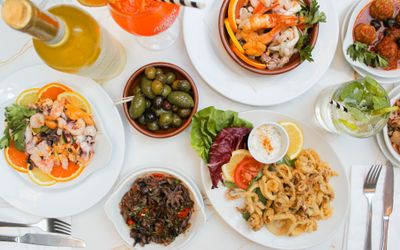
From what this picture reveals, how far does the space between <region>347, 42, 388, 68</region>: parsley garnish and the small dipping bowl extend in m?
0.38

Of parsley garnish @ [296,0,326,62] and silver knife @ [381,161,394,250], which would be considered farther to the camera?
silver knife @ [381,161,394,250]

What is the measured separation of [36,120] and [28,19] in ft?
1.63

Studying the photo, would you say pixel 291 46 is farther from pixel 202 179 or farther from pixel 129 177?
pixel 129 177

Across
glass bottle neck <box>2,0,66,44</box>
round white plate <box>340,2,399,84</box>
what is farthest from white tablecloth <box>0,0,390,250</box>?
glass bottle neck <box>2,0,66,44</box>

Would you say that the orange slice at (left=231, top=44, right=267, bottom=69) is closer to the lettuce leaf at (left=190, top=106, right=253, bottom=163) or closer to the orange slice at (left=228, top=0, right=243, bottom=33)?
the orange slice at (left=228, top=0, right=243, bottom=33)

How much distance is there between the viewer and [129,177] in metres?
1.23

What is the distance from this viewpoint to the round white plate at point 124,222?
123 cm

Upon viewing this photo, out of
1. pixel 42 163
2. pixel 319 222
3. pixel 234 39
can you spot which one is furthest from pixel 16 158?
pixel 319 222

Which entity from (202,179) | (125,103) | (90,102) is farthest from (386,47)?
(90,102)

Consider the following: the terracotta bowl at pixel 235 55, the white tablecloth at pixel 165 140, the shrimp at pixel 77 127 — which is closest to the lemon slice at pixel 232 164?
the white tablecloth at pixel 165 140

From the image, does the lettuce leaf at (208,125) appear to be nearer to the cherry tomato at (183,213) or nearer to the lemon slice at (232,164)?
the lemon slice at (232,164)

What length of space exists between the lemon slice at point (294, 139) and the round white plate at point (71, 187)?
22.2 inches

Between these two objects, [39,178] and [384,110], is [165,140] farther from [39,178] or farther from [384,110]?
[384,110]

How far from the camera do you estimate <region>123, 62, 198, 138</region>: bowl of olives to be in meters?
1.24
